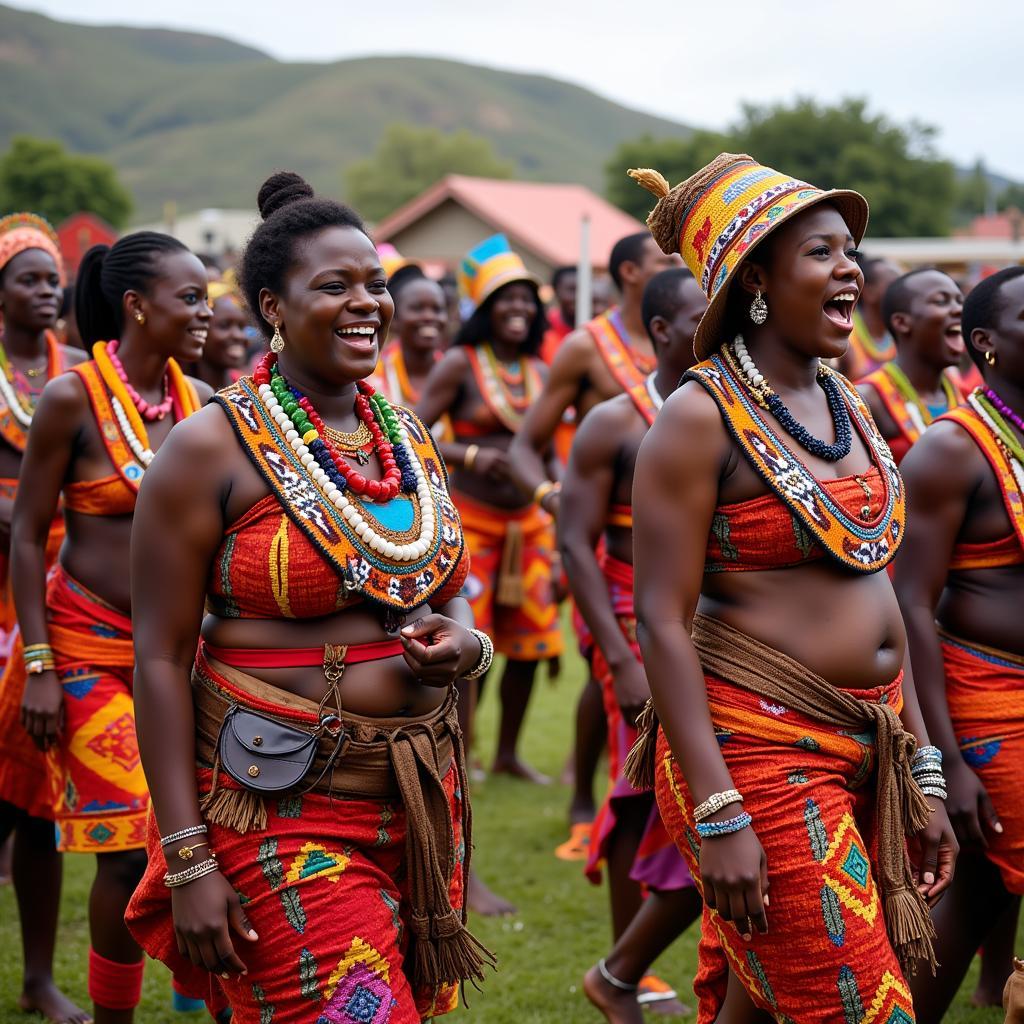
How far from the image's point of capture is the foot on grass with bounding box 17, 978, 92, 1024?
4.79 meters

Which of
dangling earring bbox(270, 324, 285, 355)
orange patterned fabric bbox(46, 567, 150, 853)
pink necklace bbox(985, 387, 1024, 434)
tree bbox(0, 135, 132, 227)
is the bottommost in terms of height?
tree bbox(0, 135, 132, 227)

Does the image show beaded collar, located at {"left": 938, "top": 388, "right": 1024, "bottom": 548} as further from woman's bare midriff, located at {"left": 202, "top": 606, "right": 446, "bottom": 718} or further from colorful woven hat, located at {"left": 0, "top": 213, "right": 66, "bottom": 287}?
colorful woven hat, located at {"left": 0, "top": 213, "right": 66, "bottom": 287}

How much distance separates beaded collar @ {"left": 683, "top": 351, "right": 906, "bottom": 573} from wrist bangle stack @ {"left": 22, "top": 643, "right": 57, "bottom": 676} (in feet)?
7.36

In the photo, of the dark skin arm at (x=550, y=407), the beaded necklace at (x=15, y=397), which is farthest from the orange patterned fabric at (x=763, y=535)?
the beaded necklace at (x=15, y=397)

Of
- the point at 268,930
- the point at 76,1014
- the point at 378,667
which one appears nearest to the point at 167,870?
the point at 268,930

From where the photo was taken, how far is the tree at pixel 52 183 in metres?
58.3

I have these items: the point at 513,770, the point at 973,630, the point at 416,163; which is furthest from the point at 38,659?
the point at 416,163

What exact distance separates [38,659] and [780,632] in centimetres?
235

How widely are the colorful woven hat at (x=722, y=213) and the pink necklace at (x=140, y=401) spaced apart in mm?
1884

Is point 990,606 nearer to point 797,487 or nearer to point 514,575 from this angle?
point 797,487

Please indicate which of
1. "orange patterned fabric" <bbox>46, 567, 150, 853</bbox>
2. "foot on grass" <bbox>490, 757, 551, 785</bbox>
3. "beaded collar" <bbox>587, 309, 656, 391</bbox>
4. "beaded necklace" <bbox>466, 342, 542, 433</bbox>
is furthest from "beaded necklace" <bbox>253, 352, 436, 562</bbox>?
"foot on grass" <bbox>490, 757, 551, 785</bbox>

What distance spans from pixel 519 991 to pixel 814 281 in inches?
123

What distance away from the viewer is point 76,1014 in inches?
189

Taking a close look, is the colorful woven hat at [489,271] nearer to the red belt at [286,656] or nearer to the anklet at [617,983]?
the anklet at [617,983]
